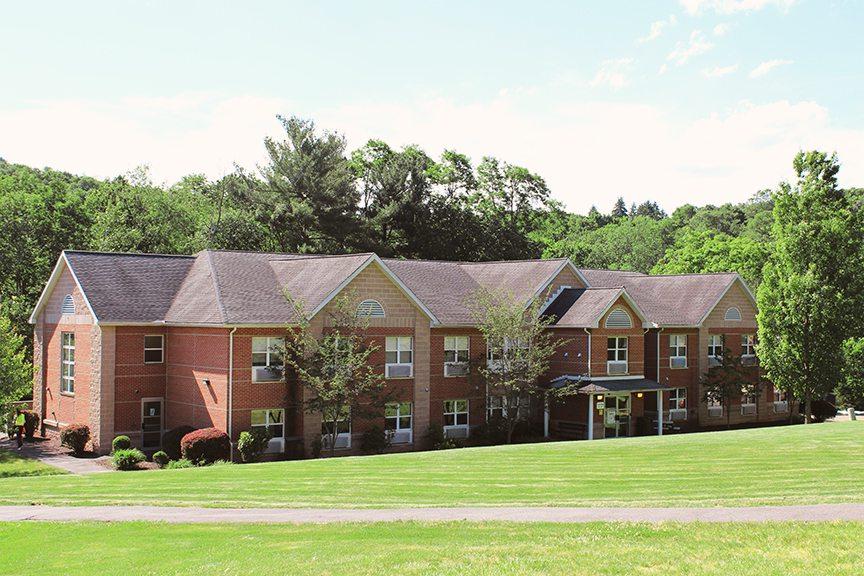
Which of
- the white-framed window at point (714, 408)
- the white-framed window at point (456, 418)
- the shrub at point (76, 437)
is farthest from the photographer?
the white-framed window at point (714, 408)

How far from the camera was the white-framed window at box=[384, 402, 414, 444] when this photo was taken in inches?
1457

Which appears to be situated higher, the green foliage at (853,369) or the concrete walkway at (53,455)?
the green foliage at (853,369)

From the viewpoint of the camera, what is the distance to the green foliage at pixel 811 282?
37406mm

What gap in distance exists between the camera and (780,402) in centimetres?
5175

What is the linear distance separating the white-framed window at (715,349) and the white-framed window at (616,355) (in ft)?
28.8

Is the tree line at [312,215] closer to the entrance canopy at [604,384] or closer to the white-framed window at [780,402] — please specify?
the white-framed window at [780,402]

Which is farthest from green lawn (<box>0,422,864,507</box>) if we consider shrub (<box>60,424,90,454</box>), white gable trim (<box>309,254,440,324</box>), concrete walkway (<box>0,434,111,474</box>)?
white gable trim (<box>309,254,440,324</box>)

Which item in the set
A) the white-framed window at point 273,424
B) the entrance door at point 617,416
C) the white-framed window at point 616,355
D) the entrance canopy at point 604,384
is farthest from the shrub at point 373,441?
the white-framed window at point 616,355

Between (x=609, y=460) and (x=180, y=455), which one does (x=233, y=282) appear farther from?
(x=609, y=460)

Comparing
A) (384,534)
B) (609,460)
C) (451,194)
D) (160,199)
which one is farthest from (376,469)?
(451,194)

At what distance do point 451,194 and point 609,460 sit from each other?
53569mm

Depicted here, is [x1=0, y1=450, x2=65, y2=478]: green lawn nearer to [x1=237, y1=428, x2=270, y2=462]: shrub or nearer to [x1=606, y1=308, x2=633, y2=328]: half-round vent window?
[x1=237, y1=428, x2=270, y2=462]: shrub

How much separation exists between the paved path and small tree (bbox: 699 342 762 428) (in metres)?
30.1

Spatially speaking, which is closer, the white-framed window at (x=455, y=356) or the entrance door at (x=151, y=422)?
the entrance door at (x=151, y=422)
